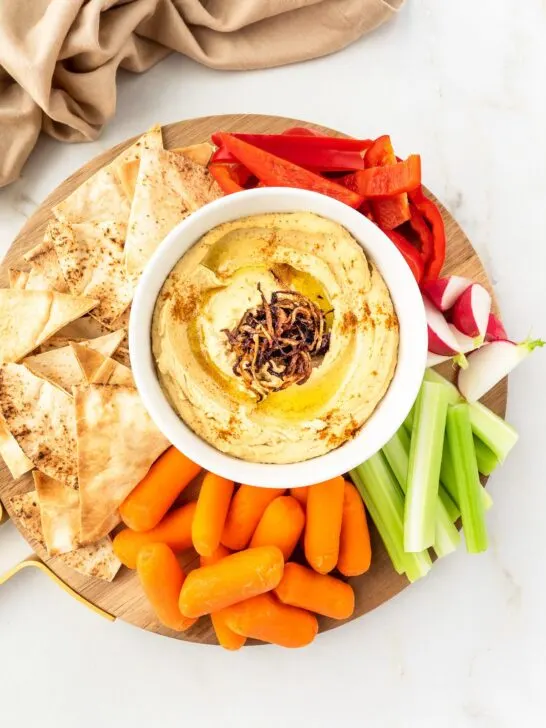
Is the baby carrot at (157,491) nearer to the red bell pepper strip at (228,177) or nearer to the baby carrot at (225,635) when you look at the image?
the baby carrot at (225,635)

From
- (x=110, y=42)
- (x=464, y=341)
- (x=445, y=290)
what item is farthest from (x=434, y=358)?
(x=110, y=42)

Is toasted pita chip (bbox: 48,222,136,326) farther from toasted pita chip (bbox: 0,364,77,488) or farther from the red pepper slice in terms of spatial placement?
the red pepper slice

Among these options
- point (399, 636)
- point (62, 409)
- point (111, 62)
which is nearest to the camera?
point (62, 409)

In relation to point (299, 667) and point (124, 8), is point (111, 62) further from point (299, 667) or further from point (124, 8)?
point (299, 667)

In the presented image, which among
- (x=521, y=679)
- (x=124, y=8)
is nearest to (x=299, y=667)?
(x=521, y=679)

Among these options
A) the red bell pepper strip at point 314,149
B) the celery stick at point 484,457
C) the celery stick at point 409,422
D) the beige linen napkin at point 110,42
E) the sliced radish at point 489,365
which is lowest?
the celery stick at point 484,457

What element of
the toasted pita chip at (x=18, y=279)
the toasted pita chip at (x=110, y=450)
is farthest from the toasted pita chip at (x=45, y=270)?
the toasted pita chip at (x=110, y=450)

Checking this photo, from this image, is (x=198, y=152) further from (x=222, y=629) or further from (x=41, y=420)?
(x=222, y=629)
